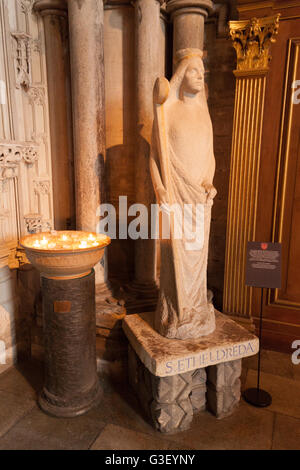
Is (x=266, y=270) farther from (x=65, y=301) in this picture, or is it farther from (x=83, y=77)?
(x=83, y=77)

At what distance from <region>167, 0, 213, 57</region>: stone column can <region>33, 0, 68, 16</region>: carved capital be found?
1.13 metres

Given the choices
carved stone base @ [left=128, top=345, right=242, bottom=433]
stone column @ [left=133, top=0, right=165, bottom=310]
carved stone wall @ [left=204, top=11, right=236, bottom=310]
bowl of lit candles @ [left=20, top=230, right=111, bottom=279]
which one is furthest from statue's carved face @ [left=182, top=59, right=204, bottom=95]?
carved stone base @ [left=128, top=345, right=242, bottom=433]

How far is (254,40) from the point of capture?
11.4ft

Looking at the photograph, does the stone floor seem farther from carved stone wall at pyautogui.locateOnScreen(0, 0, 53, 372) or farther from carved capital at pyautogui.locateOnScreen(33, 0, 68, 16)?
carved capital at pyautogui.locateOnScreen(33, 0, 68, 16)

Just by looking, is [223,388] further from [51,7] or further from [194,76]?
[51,7]

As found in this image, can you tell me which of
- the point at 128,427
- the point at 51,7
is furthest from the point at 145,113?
the point at 128,427

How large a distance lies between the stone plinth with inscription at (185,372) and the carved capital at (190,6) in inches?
129

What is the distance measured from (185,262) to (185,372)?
85 centimetres

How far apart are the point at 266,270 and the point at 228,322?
0.59 m

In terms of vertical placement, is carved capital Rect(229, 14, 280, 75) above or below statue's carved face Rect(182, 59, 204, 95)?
above

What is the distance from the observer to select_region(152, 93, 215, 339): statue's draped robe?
277 centimetres

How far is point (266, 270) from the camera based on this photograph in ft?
10.0

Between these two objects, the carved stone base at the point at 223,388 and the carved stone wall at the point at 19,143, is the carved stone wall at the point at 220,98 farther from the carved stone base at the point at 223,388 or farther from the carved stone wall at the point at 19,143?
the carved stone wall at the point at 19,143

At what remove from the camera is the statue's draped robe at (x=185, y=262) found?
2.77 m
